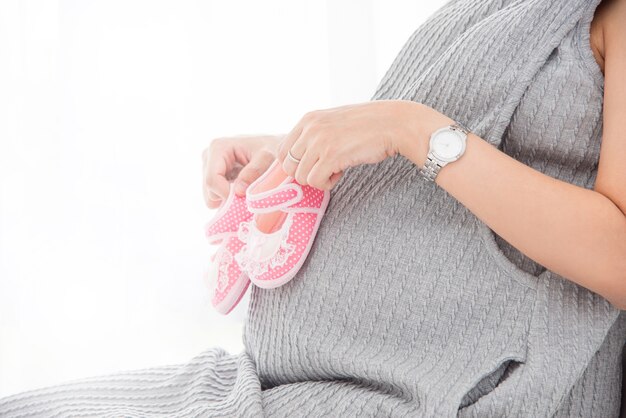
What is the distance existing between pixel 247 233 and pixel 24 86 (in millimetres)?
776

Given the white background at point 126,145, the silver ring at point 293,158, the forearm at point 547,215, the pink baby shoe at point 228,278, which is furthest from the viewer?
the white background at point 126,145

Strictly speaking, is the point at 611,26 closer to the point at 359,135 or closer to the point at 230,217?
the point at 359,135

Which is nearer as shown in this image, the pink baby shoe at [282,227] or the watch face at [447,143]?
the watch face at [447,143]

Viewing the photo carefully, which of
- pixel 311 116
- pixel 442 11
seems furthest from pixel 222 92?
pixel 311 116

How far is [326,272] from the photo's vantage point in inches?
42.6

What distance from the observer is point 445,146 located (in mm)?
960

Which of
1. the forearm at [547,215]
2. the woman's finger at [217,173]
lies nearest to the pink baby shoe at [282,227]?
the woman's finger at [217,173]

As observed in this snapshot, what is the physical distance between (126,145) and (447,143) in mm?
981

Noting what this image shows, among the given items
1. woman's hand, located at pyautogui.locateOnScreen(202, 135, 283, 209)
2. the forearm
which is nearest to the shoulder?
the forearm

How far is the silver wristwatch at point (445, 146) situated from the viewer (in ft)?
3.13

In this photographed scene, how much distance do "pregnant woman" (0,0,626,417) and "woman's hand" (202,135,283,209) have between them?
0.16m

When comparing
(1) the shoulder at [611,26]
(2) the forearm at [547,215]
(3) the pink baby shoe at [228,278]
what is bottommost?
(3) the pink baby shoe at [228,278]

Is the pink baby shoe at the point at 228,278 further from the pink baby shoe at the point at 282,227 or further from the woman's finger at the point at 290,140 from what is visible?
the woman's finger at the point at 290,140

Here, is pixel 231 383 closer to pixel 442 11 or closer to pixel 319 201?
pixel 319 201
